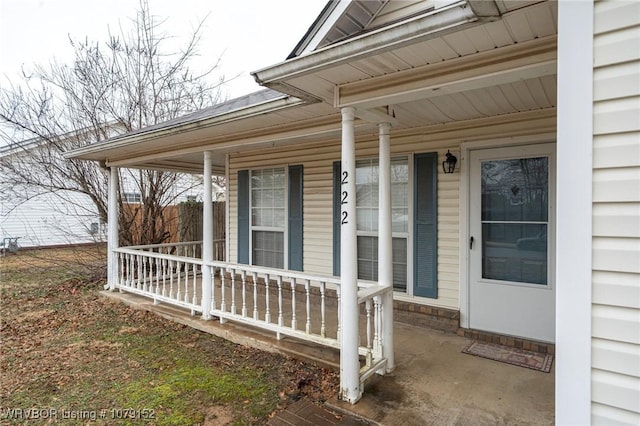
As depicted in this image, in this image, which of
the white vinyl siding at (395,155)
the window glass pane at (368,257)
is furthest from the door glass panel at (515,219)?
the window glass pane at (368,257)

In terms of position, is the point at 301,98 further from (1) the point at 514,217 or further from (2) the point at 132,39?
(2) the point at 132,39

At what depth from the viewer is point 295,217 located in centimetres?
540

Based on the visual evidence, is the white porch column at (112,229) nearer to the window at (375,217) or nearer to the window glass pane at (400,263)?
the window at (375,217)

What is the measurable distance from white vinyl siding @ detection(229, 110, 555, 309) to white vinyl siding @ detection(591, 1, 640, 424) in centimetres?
231

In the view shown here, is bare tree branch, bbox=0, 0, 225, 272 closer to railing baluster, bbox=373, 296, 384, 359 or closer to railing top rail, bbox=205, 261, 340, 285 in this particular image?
railing top rail, bbox=205, 261, 340, 285

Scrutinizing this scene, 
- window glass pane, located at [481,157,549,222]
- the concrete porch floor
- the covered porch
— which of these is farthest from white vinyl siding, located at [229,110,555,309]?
the concrete porch floor

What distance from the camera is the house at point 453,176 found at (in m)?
1.31

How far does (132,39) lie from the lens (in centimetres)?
927

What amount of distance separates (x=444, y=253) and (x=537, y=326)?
3.81 feet

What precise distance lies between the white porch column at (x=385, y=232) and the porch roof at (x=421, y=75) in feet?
0.95

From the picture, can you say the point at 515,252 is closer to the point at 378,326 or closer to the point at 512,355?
the point at 512,355

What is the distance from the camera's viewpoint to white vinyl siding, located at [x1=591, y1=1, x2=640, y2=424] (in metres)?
1.27

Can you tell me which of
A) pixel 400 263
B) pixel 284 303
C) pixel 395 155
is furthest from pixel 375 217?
pixel 284 303

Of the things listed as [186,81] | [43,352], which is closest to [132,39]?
[186,81]
